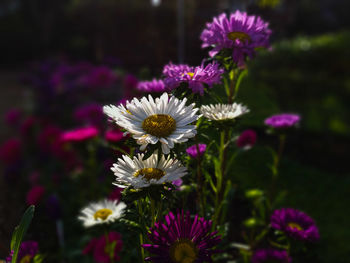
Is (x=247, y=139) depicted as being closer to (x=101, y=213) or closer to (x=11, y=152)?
(x=101, y=213)

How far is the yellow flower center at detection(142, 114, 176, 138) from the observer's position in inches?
29.1

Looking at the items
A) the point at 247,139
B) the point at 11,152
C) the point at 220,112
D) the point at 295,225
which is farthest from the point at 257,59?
the point at 220,112

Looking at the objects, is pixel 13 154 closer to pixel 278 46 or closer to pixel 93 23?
pixel 278 46

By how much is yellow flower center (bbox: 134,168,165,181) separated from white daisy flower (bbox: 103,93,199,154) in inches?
3.1

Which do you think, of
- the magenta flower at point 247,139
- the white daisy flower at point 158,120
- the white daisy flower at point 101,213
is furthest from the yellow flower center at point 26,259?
the magenta flower at point 247,139

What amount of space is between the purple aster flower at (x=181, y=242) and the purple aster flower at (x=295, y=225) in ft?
1.75

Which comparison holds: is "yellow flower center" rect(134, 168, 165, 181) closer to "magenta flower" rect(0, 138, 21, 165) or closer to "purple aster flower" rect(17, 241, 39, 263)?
"purple aster flower" rect(17, 241, 39, 263)

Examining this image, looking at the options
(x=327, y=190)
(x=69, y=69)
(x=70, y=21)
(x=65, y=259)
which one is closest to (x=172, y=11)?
(x=69, y=69)

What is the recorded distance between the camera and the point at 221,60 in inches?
42.7

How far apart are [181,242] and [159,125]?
9.9 inches

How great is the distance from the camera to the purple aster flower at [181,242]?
0.76 m

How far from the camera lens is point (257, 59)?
6.22 metres

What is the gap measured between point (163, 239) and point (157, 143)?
202 mm

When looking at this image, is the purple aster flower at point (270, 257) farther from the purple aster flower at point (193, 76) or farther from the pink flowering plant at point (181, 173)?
the purple aster flower at point (193, 76)
